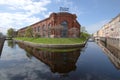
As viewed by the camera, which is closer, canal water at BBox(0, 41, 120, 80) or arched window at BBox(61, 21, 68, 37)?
canal water at BBox(0, 41, 120, 80)

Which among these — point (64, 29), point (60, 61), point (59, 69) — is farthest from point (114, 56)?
point (64, 29)

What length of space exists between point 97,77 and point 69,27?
75.9 m

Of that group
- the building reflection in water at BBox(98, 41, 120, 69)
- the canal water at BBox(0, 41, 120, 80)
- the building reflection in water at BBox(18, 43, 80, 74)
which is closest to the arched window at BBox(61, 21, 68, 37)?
the building reflection in water at BBox(98, 41, 120, 69)

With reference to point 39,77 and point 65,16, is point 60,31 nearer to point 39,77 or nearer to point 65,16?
point 65,16

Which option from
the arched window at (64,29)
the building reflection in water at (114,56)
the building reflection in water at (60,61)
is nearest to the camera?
the building reflection in water at (60,61)

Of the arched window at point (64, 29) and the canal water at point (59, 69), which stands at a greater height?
the arched window at point (64, 29)

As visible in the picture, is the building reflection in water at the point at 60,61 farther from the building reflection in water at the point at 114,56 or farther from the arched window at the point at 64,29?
the arched window at the point at 64,29

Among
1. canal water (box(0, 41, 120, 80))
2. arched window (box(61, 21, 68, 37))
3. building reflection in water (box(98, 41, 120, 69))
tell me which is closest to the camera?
canal water (box(0, 41, 120, 80))

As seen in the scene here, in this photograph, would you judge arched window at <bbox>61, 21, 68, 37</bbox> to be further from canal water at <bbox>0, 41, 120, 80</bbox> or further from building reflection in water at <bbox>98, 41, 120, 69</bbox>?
canal water at <bbox>0, 41, 120, 80</bbox>

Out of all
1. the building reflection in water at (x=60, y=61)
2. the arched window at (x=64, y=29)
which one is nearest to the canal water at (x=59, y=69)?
the building reflection in water at (x=60, y=61)

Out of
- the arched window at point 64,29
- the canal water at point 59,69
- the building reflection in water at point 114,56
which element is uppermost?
the arched window at point 64,29

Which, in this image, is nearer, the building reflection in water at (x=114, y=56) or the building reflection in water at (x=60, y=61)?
the building reflection in water at (x=60, y=61)

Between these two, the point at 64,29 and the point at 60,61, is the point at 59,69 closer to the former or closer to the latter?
the point at 60,61

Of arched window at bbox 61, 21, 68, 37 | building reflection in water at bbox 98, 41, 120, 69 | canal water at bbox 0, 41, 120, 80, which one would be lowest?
building reflection in water at bbox 98, 41, 120, 69
